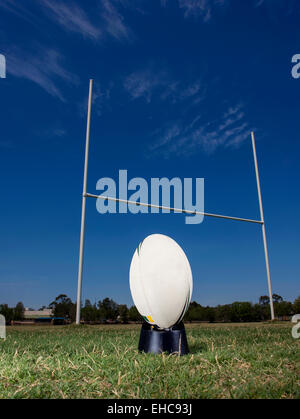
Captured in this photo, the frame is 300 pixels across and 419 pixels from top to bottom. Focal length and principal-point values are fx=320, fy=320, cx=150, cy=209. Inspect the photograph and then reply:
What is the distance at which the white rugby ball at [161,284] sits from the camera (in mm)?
3135

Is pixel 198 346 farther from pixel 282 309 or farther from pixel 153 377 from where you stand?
pixel 282 309

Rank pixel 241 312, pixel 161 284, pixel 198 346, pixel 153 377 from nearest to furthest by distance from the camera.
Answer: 1. pixel 153 377
2. pixel 161 284
3. pixel 198 346
4. pixel 241 312

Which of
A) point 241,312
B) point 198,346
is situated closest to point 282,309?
point 241,312

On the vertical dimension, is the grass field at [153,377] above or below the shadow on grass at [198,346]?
below

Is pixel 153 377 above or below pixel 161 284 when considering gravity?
below

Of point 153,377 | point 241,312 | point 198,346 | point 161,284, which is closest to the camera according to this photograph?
point 153,377

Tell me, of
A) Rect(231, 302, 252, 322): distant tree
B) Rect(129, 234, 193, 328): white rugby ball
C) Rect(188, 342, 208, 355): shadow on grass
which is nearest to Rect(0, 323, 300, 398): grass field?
Rect(129, 234, 193, 328): white rugby ball

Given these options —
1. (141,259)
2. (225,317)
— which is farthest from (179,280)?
(225,317)

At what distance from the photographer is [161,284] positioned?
3131 millimetres

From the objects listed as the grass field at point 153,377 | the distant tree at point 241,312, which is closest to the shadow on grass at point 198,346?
the grass field at point 153,377

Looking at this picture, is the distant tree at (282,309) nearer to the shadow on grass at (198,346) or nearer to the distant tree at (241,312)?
the distant tree at (241,312)

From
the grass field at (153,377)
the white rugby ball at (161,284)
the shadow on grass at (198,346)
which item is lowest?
the grass field at (153,377)

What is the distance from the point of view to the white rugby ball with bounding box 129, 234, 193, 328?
313cm
